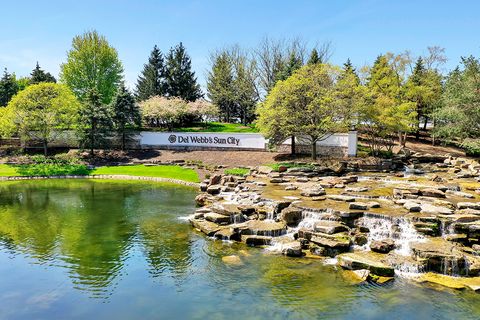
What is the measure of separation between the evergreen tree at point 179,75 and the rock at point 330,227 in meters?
50.1

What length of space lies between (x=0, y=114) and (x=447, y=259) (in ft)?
167

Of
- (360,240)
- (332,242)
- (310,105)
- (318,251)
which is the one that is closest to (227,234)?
(318,251)

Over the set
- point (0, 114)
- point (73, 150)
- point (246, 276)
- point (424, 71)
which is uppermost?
point (424, 71)

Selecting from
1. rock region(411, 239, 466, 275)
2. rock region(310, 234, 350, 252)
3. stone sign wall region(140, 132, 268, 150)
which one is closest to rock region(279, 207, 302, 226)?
rock region(310, 234, 350, 252)

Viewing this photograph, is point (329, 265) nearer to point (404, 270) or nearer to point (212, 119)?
point (404, 270)

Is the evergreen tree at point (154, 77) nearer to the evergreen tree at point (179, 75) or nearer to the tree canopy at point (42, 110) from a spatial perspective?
the evergreen tree at point (179, 75)

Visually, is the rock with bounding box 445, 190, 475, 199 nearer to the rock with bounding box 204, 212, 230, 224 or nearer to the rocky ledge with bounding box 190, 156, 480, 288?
the rocky ledge with bounding box 190, 156, 480, 288

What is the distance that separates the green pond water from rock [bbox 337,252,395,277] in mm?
460

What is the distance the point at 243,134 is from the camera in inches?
1863

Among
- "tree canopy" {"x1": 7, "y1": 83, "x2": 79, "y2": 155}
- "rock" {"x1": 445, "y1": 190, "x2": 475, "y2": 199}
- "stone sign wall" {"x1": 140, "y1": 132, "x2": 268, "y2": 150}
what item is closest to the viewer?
"rock" {"x1": 445, "y1": 190, "x2": 475, "y2": 199}

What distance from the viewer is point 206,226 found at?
1930cm

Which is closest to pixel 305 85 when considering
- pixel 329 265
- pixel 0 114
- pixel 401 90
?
pixel 401 90

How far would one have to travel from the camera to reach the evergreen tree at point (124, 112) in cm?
4856

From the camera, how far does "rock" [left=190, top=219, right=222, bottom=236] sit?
61.6 ft
